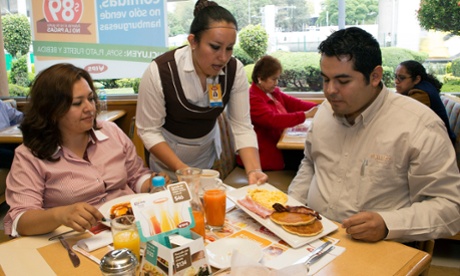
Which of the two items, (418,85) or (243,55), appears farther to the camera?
(243,55)

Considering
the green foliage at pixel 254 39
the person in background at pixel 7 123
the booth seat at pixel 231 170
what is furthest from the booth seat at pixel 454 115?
the person in background at pixel 7 123

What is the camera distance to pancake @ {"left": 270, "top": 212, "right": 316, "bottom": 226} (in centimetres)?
146

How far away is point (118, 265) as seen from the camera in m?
0.99

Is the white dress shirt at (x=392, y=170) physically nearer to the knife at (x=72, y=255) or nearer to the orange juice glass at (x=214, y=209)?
the orange juice glass at (x=214, y=209)

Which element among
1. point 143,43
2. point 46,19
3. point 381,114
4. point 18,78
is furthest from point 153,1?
point 381,114

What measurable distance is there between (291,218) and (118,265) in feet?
2.26

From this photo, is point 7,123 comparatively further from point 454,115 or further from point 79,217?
point 454,115

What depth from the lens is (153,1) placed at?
499 cm

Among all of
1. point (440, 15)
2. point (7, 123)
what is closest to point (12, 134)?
point (7, 123)

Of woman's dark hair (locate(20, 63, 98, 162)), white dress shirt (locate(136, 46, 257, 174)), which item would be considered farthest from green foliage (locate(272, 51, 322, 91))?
woman's dark hair (locate(20, 63, 98, 162))

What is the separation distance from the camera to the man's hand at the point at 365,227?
142cm

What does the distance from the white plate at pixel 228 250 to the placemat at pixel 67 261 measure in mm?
344

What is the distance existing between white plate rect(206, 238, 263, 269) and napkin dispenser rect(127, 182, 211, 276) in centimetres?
16

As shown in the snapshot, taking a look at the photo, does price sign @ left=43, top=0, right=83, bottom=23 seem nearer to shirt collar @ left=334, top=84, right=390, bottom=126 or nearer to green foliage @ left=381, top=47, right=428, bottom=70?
green foliage @ left=381, top=47, right=428, bottom=70
